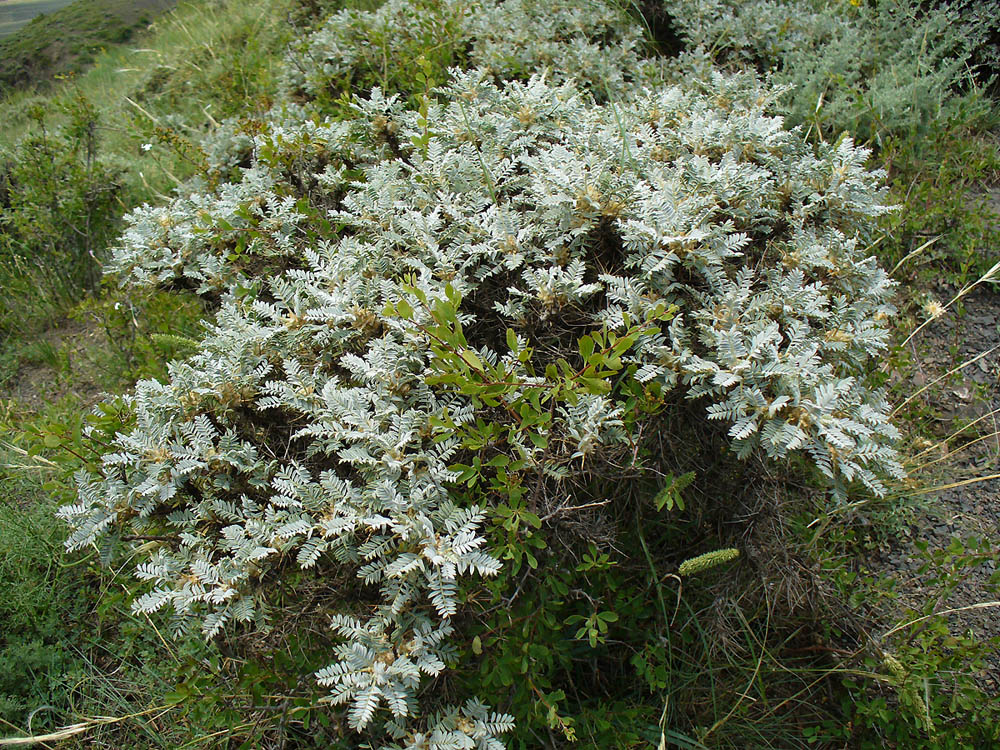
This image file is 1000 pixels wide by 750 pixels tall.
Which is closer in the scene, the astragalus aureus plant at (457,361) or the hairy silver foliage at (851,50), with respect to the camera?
the astragalus aureus plant at (457,361)

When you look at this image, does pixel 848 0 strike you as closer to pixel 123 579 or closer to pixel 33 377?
pixel 123 579

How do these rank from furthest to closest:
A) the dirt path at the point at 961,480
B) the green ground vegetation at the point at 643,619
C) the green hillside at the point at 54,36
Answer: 1. the green hillside at the point at 54,36
2. the dirt path at the point at 961,480
3. the green ground vegetation at the point at 643,619

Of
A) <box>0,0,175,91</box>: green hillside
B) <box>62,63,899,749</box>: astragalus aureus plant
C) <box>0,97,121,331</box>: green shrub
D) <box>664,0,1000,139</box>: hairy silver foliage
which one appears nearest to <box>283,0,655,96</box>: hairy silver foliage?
<box>664,0,1000,139</box>: hairy silver foliage

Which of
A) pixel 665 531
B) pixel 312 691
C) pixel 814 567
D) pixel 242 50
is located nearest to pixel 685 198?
pixel 665 531

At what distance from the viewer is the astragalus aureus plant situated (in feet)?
5.55

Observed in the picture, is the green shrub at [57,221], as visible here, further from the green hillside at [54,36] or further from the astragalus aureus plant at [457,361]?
the astragalus aureus plant at [457,361]

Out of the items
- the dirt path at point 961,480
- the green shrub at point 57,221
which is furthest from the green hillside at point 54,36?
the dirt path at point 961,480

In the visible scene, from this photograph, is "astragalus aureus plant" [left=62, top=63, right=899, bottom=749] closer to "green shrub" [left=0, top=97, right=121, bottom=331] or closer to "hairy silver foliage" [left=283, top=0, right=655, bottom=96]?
"hairy silver foliage" [left=283, top=0, right=655, bottom=96]

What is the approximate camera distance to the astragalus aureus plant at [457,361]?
169cm

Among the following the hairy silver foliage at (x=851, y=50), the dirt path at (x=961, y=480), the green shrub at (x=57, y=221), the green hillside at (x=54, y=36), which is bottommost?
the dirt path at (x=961, y=480)

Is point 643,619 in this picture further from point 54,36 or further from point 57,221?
point 54,36

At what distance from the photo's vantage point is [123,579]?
2613mm

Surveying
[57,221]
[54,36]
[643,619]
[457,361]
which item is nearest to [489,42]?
[457,361]

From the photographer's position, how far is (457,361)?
5.63ft
